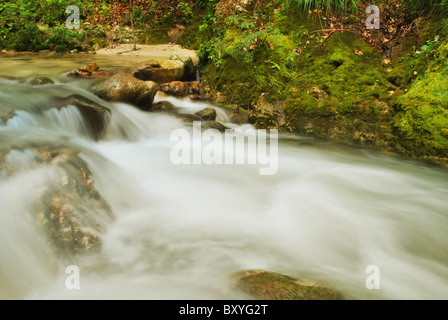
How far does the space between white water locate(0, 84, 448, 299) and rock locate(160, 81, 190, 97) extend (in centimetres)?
224

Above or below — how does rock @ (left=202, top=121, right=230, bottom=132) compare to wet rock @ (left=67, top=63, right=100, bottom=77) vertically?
below

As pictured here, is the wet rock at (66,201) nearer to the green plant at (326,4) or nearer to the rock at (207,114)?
the rock at (207,114)

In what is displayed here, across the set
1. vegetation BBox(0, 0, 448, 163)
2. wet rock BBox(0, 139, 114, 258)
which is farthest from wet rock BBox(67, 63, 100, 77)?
wet rock BBox(0, 139, 114, 258)

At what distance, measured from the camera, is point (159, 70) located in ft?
23.1

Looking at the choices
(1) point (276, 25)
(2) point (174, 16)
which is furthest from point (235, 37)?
(2) point (174, 16)

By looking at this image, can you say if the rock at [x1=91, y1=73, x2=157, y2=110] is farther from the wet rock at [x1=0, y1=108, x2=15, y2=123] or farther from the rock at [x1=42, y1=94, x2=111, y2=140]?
the wet rock at [x1=0, y1=108, x2=15, y2=123]

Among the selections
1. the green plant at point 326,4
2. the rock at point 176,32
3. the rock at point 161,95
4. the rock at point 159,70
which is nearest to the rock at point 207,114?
the rock at point 161,95

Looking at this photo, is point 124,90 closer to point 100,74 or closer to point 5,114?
point 100,74

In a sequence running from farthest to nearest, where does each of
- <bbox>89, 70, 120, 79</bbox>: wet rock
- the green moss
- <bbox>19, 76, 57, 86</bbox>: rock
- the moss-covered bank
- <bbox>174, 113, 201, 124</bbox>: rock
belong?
1. <bbox>89, 70, 120, 79</bbox>: wet rock
2. <bbox>19, 76, 57, 86</bbox>: rock
3. <bbox>174, 113, 201, 124</bbox>: rock
4. the moss-covered bank
5. the green moss

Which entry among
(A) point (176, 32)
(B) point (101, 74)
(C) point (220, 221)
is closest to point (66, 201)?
(C) point (220, 221)

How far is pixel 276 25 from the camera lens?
6.62 metres

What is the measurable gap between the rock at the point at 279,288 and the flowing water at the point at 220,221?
0.12 meters

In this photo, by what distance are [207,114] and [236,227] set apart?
319 centimetres

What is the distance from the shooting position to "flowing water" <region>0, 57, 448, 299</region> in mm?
2396
